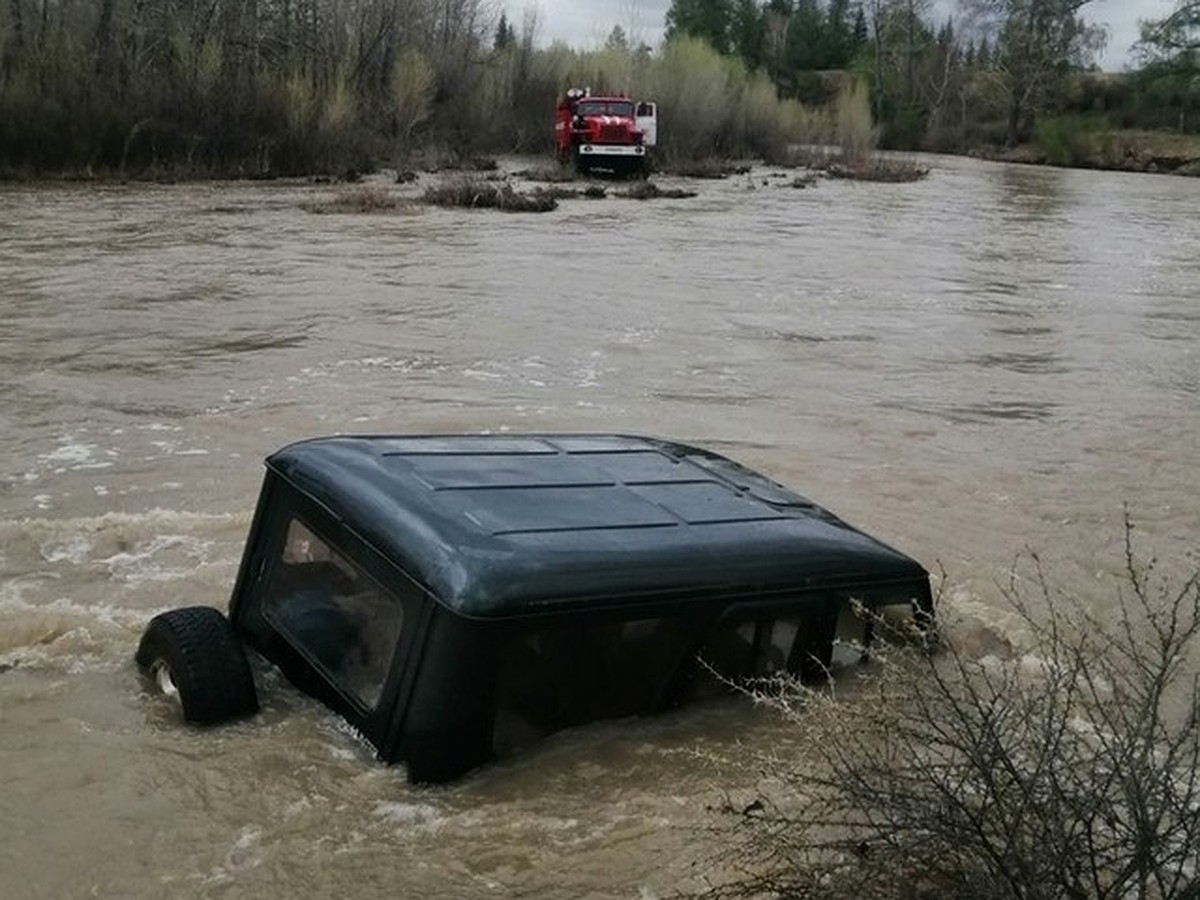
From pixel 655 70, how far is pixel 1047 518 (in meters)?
47.0

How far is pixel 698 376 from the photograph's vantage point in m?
11.4

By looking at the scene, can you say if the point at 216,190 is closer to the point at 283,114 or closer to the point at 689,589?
the point at 283,114

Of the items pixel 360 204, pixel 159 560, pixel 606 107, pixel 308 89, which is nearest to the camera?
pixel 159 560

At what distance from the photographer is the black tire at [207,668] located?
14.4 ft

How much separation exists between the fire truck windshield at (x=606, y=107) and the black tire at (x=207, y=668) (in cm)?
3678

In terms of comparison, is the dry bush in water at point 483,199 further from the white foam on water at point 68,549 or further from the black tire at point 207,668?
the black tire at point 207,668

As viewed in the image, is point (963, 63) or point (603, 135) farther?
point (963, 63)

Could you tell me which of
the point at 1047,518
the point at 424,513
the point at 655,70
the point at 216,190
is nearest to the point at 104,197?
the point at 216,190

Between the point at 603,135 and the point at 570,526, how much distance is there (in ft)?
118

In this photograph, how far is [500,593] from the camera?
3740mm

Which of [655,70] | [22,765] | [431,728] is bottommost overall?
[22,765]

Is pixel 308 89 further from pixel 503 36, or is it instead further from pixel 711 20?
pixel 711 20

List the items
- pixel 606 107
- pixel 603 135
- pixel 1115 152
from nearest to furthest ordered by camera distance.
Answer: pixel 603 135 → pixel 606 107 → pixel 1115 152

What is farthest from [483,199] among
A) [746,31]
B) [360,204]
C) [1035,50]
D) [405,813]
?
[746,31]
